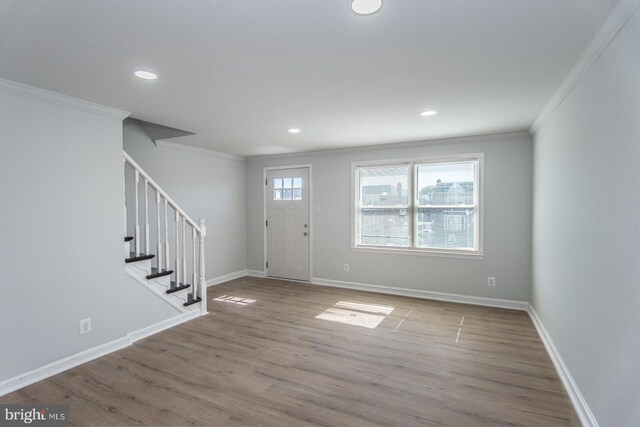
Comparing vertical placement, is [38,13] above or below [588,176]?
above

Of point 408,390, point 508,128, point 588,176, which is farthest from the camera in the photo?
point 508,128

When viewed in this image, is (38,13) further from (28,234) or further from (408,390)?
(408,390)

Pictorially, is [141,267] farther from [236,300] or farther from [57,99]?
[57,99]

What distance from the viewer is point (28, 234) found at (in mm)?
2605

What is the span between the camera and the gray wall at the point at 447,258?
428 centimetres

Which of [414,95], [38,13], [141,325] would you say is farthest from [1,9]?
[141,325]

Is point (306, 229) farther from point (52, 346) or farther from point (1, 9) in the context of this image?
point (1, 9)

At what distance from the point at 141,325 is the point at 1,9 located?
2.92 m

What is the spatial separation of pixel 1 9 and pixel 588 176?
342 centimetres

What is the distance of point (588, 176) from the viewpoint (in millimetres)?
2111

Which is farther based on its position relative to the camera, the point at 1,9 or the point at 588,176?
the point at 588,176

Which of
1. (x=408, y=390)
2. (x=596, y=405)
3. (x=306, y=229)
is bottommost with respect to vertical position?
(x=408, y=390)

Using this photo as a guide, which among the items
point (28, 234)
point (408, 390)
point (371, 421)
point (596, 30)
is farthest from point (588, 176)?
point (28, 234)

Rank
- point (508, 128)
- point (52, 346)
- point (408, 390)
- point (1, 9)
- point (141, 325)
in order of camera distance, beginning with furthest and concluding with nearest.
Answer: point (508, 128) → point (141, 325) → point (52, 346) → point (408, 390) → point (1, 9)
